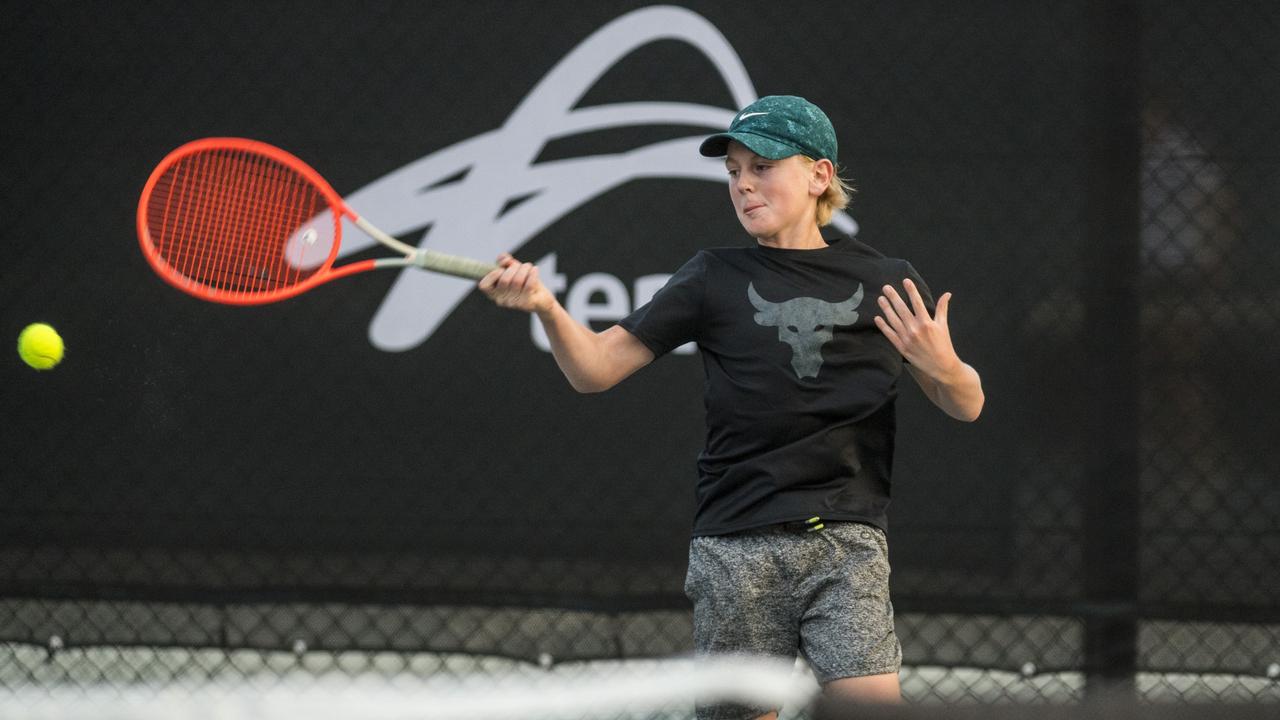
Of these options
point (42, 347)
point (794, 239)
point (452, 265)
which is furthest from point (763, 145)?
point (42, 347)

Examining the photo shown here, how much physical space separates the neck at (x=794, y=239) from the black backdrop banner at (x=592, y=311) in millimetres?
862

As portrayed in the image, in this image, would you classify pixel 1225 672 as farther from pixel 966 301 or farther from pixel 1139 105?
pixel 1139 105

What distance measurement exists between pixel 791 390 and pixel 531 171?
4.20 ft

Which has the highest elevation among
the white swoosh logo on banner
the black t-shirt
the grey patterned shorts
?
the white swoosh logo on banner

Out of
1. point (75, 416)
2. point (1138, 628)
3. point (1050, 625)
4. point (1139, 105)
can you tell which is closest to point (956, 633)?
point (1050, 625)

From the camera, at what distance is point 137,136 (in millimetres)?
3266

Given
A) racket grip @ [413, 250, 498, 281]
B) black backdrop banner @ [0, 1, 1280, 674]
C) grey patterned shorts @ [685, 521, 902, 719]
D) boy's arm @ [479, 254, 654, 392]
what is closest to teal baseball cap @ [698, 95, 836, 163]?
boy's arm @ [479, 254, 654, 392]

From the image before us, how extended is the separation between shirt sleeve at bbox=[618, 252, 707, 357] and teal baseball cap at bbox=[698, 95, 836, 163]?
231 mm

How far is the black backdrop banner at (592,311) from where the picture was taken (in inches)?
124

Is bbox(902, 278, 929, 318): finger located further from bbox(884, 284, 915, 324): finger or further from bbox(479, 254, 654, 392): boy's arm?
bbox(479, 254, 654, 392): boy's arm

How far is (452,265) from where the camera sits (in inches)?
79.4

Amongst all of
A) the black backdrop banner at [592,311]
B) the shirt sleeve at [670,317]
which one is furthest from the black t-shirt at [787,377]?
the black backdrop banner at [592,311]

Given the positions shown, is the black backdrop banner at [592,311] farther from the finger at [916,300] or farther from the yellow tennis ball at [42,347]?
the finger at [916,300]

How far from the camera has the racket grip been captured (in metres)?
2.01
